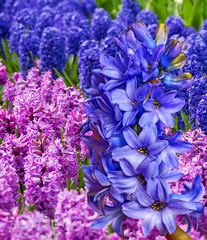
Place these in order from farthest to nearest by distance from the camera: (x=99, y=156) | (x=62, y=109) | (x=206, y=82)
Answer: (x=206, y=82)
(x=62, y=109)
(x=99, y=156)

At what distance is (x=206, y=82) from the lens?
3.37 m

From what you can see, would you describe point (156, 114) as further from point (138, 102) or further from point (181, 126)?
point (181, 126)

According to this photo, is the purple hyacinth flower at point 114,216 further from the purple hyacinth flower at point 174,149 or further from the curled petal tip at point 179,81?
the curled petal tip at point 179,81

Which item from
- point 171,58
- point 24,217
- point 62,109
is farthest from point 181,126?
point 24,217

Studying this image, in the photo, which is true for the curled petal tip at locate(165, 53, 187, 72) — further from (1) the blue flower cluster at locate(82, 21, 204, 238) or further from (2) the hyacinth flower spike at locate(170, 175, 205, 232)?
(2) the hyacinth flower spike at locate(170, 175, 205, 232)

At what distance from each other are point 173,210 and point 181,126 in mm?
1848

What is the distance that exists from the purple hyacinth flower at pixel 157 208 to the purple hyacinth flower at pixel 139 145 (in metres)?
0.13

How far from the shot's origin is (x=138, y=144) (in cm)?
193

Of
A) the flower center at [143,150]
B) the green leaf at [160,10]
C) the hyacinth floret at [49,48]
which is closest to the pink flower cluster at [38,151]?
the flower center at [143,150]

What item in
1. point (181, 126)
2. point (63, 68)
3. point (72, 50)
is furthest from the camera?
point (72, 50)

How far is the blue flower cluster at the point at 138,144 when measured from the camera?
6.13ft

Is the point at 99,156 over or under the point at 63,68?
over

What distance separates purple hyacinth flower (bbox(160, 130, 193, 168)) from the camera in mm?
1925

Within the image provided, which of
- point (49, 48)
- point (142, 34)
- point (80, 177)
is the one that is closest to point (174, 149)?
point (142, 34)
